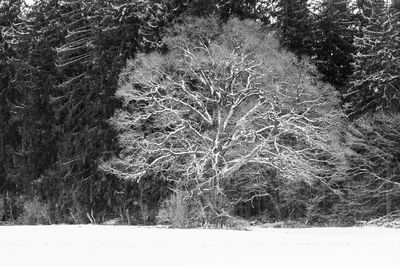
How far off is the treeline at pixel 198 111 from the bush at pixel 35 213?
10cm

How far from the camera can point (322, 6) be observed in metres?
41.4

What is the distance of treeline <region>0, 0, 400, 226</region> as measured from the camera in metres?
30.1

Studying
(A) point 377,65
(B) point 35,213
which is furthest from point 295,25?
(B) point 35,213

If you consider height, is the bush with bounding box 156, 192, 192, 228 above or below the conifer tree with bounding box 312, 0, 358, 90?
below

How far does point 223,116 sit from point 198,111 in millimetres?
1294

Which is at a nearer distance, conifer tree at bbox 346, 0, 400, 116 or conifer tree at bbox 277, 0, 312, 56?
conifer tree at bbox 346, 0, 400, 116

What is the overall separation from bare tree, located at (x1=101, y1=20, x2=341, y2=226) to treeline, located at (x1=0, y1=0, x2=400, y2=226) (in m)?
0.10

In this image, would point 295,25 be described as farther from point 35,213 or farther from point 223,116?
point 35,213

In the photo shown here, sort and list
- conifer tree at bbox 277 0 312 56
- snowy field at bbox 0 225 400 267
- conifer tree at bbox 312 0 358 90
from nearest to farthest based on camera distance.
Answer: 1. snowy field at bbox 0 225 400 267
2. conifer tree at bbox 277 0 312 56
3. conifer tree at bbox 312 0 358 90

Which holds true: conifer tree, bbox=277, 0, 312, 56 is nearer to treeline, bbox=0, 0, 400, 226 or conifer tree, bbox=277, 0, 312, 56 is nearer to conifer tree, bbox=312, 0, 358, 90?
treeline, bbox=0, 0, 400, 226

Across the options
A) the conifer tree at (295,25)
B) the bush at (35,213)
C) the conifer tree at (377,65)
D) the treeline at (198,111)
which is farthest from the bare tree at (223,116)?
the bush at (35,213)

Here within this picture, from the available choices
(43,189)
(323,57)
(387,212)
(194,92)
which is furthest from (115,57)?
(387,212)

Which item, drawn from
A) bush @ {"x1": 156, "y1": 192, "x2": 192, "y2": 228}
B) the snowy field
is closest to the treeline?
bush @ {"x1": 156, "y1": 192, "x2": 192, "y2": 228}

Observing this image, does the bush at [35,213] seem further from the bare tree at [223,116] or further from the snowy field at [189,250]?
the snowy field at [189,250]
